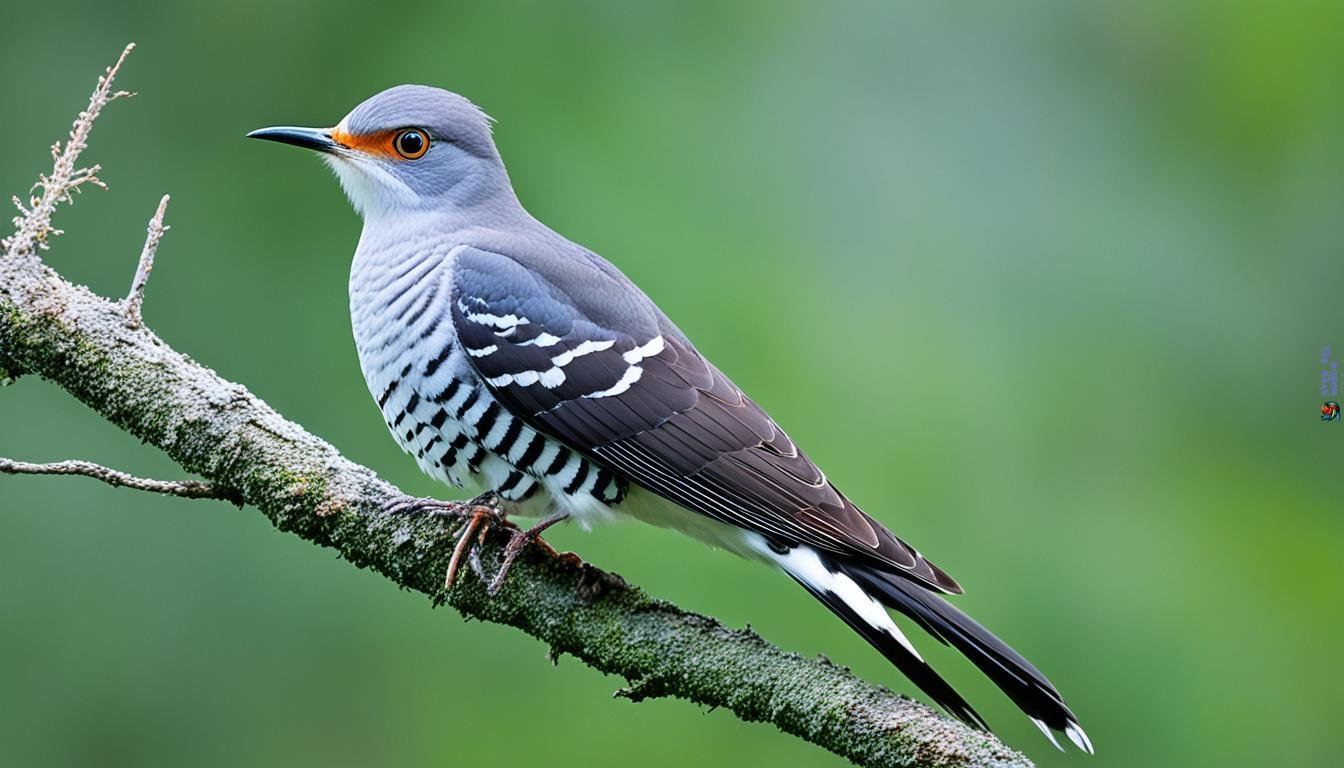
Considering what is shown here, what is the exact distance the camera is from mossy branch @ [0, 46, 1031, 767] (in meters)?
3.19

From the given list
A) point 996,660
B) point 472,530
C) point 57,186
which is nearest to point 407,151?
point 57,186

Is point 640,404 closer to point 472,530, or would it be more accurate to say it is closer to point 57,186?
point 472,530

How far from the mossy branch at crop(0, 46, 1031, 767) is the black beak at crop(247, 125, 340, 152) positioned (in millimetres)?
699

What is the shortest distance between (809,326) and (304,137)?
2454 millimetres

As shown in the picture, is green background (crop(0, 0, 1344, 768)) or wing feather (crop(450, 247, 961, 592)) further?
green background (crop(0, 0, 1344, 768))

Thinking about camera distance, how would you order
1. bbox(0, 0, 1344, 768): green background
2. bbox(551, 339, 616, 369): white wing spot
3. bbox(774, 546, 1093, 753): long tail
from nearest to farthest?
bbox(774, 546, 1093, 753): long tail, bbox(551, 339, 616, 369): white wing spot, bbox(0, 0, 1344, 768): green background

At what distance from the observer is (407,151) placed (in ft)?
14.4

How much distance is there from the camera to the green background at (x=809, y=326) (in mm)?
5613

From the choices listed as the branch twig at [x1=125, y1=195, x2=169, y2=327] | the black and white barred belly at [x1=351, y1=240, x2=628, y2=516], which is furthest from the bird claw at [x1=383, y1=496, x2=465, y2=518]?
the branch twig at [x1=125, y1=195, x2=169, y2=327]

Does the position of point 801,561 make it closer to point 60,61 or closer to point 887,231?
point 887,231

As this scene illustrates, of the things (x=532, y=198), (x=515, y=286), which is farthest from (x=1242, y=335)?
(x=515, y=286)

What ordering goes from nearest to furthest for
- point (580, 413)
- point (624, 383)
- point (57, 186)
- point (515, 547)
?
1. point (515, 547)
2. point (57, 186)
3. point (580, 413)
4. point (624, 383)

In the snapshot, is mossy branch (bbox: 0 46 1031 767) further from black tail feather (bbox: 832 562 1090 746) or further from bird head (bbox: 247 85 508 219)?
bird head (bbox: 247 85 508 219)

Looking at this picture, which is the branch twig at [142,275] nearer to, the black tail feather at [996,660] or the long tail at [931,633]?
the long tail at [931,633]
